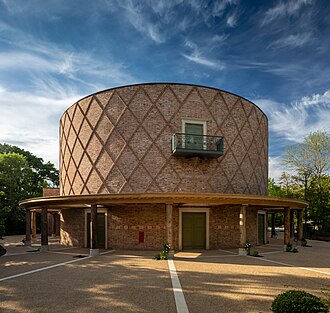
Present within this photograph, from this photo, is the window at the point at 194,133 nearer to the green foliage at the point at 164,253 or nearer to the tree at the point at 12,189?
the green foliage at the point at 164,253

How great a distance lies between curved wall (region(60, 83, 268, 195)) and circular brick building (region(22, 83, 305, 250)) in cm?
7

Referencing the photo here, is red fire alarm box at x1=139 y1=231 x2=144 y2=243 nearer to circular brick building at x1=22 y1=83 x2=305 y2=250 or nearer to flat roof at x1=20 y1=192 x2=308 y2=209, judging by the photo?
circular brick building at x1=22 y1=83 x2=305 y2=250

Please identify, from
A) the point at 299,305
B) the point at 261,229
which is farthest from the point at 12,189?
the point at 299,305

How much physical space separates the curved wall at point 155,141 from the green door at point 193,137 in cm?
60

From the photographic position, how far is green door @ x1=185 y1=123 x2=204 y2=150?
59.6 feet

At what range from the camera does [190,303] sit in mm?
7129

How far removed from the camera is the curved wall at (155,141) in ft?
59.6

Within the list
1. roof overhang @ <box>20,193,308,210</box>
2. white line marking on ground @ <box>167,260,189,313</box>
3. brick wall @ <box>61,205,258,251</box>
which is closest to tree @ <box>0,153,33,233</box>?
roof overhang @ <box>20,193,308,210</box>

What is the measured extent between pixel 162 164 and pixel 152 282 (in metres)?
9.53

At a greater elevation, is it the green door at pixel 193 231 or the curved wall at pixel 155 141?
the curved wall at pixel 155 141

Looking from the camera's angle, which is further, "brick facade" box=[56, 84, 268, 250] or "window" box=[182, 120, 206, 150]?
"window" box=[182, 120, 206, 150]

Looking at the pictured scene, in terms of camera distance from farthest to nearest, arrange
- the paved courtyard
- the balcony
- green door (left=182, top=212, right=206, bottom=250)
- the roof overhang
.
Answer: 1. green door (left=182, top=212, right=206, bottom=250)
2. the balcony
3. the roof overhang
4. the paved courtyard

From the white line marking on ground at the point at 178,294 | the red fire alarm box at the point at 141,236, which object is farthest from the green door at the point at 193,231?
the white line marking on ground at the point at 178,294

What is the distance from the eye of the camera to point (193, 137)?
1853 cm
